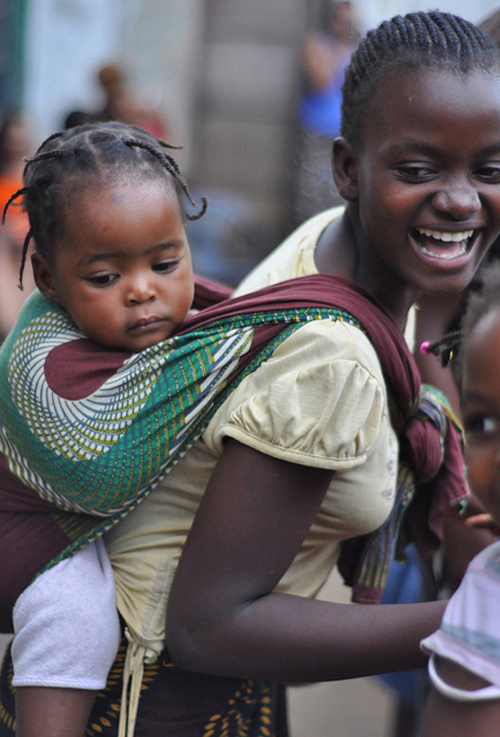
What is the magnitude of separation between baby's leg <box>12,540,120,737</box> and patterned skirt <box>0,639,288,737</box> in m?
0.08

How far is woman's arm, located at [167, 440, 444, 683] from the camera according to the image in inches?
54.7

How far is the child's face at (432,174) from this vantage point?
4.87 feet

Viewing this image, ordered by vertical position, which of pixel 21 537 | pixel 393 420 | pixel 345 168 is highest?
pixel 345 168

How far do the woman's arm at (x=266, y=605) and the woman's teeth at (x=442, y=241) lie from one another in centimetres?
46

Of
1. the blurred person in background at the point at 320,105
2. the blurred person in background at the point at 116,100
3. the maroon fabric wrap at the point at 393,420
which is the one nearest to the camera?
the maroon fabric wrap at the point at 393,420

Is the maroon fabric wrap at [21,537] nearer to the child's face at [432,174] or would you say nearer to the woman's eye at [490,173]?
the child's face at [432,174]

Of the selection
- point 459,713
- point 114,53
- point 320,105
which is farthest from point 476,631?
→ point 114,53

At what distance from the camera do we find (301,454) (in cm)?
135

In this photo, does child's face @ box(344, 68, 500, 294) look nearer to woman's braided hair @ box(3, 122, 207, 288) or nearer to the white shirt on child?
woman's braided hair @ box(3, 122, 207, 288)

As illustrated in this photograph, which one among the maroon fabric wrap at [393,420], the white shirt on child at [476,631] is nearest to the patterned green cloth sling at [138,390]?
the maroon fabric wrap at [393,420]

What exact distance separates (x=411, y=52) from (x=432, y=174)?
22cm

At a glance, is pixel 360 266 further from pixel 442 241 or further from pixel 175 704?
pixel 175 704

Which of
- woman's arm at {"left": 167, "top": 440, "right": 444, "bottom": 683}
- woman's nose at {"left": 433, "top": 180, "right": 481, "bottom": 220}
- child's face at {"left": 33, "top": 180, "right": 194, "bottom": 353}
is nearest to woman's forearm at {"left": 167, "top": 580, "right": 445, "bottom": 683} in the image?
woman's arm at {"left": 167, "top": 440, "right": 444, "bottom": 683}

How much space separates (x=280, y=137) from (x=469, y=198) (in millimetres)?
8583
